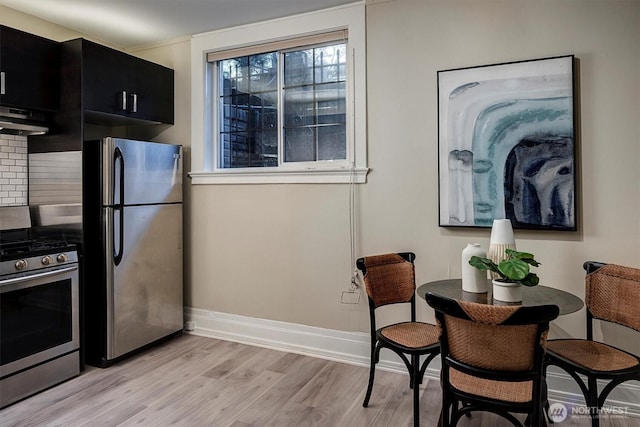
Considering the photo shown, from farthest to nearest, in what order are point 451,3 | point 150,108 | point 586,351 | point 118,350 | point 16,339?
point 150,108 → point 118,350 → point 451,3 → point 16,339 → point 586,351

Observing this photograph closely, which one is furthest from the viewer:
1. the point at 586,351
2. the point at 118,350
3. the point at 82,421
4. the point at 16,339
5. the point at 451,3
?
the point at 118,350

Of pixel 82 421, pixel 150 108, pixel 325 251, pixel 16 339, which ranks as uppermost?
pixel 150 108

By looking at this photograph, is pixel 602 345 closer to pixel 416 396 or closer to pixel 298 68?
pixel 416 396

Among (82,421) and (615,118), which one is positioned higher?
(615,118)

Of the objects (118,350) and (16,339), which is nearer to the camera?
(16,339)

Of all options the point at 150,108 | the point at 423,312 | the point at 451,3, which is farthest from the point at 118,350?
the point at 451,3

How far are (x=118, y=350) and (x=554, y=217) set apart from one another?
A: 3.04 meters

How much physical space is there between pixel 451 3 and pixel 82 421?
3.32 meters

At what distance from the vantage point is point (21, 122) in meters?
→ 2.89

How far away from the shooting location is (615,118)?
7.72 feet

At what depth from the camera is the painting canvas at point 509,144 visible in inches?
95.2

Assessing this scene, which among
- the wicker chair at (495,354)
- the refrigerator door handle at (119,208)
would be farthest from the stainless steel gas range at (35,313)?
the wicker chair at (495,354)

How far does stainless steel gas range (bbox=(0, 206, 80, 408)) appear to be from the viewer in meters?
2.47

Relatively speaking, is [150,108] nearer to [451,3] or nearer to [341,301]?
[341,301]
